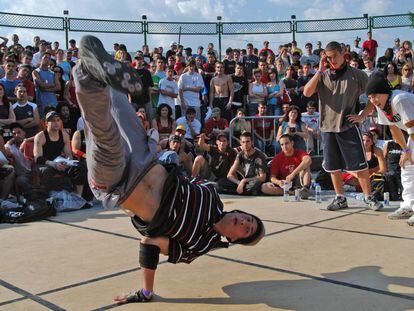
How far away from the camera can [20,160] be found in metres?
7.33

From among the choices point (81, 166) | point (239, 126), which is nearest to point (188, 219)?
point (81, 166)

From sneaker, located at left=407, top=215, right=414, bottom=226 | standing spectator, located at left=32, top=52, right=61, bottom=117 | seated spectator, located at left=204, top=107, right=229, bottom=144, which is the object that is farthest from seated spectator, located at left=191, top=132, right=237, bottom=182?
sneaker, located at left=407, top=215, right=414, bottom=226

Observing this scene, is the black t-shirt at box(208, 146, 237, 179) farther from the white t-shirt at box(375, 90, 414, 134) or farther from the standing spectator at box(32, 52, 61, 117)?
the white t-shirt at box(375, 90, 414, 134)

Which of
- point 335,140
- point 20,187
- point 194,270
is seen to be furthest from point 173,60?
point 194,270

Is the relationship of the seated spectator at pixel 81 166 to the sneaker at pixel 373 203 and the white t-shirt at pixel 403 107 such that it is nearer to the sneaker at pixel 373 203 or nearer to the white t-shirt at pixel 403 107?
the sneaker at pixel 373 203

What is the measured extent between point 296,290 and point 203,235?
2.32 ft

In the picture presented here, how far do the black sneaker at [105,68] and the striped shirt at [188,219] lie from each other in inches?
34.0

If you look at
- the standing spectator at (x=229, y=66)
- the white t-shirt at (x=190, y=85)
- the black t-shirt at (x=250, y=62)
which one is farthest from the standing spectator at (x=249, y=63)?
the white t-shirt at (x=190, y=85)

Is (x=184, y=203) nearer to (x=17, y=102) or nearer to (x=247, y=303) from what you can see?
(x=247, y=303)

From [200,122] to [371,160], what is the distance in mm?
4122

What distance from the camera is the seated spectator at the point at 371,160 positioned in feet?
23.8

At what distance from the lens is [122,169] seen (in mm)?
2695

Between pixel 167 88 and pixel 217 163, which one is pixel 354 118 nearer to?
pixel 217 163

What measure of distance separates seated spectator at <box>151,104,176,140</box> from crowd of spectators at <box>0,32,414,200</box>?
0.02m
